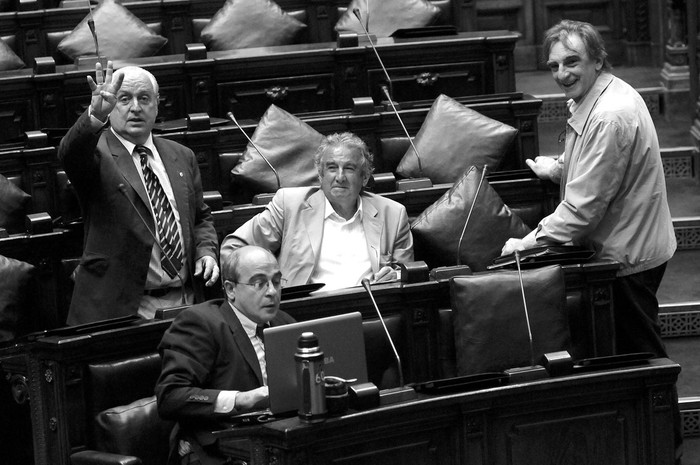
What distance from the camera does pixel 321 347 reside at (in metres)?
2.62

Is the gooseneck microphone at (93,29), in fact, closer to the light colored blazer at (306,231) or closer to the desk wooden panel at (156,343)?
the light colored blazer at (306,231)

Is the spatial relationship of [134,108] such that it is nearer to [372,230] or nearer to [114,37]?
[372,230]

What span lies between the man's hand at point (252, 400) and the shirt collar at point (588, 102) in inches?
44.8

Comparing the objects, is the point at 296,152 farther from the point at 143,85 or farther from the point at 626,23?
the point at 626,23

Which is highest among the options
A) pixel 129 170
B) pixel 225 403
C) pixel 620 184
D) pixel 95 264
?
Result: pixel 129 170

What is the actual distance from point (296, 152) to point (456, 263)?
2.39 feet

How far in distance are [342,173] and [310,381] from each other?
1039 millimetres

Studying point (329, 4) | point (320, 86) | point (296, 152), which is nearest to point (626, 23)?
point (329, 4)

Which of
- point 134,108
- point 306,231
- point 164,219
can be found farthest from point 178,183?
point 306,231

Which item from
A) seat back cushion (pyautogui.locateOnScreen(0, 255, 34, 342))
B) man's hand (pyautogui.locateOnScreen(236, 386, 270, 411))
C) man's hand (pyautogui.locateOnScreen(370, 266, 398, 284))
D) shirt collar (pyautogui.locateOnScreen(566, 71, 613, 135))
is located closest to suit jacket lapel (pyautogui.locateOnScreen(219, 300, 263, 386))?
man's hand (pyautogui.locateOnScreen(236, 386, 270, 411))

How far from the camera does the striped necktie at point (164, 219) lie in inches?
129

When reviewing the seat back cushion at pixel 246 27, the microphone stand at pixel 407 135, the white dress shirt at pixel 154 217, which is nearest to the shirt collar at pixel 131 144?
the white dress shirt at pixel 154 217

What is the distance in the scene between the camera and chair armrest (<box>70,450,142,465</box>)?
8.89ft

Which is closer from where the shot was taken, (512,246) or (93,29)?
(512,246)
